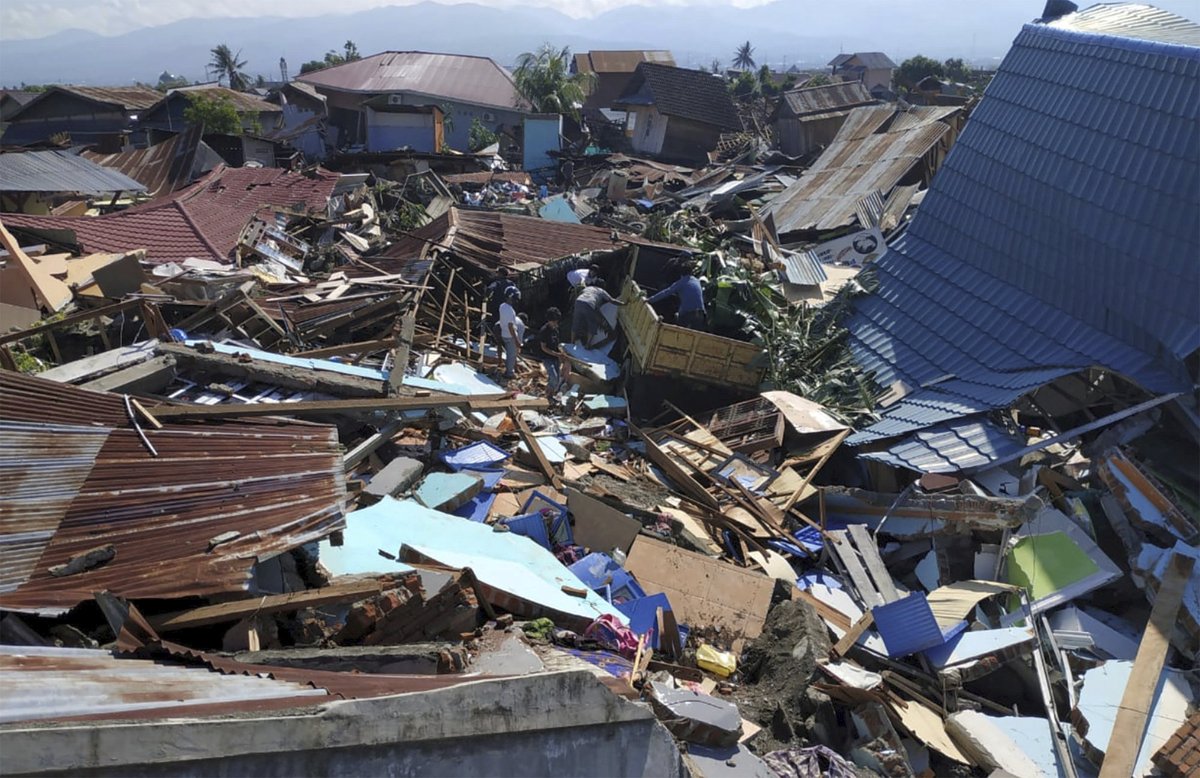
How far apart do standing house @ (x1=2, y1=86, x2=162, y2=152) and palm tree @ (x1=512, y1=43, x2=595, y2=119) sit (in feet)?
56.2

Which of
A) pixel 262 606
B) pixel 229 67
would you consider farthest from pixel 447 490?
pixel 229 67

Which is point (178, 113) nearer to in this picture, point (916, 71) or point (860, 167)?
point (860, 167)

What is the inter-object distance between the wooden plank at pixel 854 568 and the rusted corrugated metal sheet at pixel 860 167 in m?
11.7

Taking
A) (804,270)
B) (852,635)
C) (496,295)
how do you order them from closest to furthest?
(852,635)
(496,295)
(804,270)

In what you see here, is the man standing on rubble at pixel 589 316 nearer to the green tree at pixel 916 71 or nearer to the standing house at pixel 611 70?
the standing house at pixel 611 70

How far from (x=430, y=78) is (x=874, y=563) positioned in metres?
39.2

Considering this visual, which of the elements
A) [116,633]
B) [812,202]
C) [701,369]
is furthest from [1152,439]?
[812,202]

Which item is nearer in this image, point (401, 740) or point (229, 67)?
point (401, 740)

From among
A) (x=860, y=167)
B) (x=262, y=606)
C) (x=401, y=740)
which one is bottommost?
(x=262, y=606)

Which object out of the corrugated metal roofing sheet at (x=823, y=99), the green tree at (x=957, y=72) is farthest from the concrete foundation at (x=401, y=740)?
the green tree at (x=957, y=72)

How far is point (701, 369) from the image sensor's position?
39.1ft

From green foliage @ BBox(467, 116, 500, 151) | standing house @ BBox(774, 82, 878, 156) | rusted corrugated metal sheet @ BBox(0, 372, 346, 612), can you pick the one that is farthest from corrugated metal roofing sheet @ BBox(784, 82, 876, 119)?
rusted corrugated metal sheet @ BBox(0, 372, 346, 612)

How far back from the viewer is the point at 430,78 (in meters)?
41.1

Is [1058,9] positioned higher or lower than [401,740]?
higher
